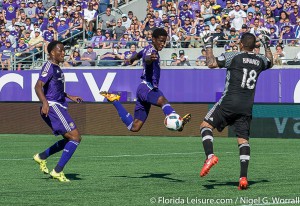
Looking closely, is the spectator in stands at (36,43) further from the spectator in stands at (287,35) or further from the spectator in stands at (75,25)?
the spectator in stands at (287,35)

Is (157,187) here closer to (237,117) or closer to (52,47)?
(237,117)

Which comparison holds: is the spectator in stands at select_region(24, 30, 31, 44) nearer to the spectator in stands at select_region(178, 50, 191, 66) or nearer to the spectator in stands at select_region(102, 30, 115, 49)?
the spectator in stands at select_region(102, 30, 115, 49)

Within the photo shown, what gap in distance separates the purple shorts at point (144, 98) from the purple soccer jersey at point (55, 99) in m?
1.95

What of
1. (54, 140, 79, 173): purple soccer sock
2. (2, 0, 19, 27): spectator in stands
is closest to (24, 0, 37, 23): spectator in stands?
(2, 0, 19, 27): spectator in stands

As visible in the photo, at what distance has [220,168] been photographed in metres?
16.9

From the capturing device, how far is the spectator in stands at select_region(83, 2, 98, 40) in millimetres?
35625

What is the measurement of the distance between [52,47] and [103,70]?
62.1 feet

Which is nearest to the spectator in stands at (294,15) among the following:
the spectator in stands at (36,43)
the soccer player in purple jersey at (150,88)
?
the spectator in stands at (36,43)

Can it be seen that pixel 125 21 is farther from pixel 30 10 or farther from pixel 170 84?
pixel 30 10

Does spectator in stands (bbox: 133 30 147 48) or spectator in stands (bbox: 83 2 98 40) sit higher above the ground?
spectator in stands (bbox: 83 2 98 40)

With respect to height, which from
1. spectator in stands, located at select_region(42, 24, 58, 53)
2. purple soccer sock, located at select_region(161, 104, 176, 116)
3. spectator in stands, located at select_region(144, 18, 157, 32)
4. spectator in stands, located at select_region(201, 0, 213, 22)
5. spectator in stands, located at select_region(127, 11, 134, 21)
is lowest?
spectator in stands, located at select_region(42, 24, 58, 53)

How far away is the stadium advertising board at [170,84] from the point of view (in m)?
31.0

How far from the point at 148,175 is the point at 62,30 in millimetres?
21499

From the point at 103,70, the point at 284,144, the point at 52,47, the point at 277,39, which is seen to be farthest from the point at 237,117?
the point at 103,70
